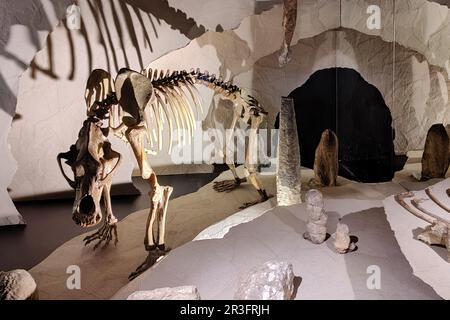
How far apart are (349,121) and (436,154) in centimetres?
108

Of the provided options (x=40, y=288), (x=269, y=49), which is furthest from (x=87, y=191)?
(x=269, y=49)

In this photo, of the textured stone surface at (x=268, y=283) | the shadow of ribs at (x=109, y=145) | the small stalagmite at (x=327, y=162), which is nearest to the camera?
the textured stone surface at (x=268, y=283)

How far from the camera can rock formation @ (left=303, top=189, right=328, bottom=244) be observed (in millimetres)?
2727

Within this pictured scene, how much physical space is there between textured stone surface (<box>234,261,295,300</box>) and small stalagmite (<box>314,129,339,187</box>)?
2.26m

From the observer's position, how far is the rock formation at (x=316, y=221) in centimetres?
273

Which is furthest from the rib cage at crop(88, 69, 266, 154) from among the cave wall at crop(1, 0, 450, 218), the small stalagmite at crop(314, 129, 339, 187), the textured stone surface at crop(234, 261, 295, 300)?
the textured stone surface at crop(234, 261, 295, 300)

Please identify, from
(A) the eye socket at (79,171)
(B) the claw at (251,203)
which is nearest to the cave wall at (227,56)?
(A) the eye socket at (79,171)

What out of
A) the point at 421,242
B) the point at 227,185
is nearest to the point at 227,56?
the point at 227,185

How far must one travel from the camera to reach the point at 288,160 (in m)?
3.53

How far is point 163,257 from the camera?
2713mm

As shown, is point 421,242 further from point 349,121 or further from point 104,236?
point 349,121

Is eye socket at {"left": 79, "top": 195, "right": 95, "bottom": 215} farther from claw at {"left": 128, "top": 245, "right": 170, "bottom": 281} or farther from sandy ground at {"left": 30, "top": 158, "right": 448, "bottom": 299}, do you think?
claw at {"left": 128, "top": 245, "right": 170, "bottom": 281}

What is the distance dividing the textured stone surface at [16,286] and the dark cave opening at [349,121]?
304 centimetres

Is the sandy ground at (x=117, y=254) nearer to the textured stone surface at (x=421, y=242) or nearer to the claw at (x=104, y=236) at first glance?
the claw at (x=104, y=236)
